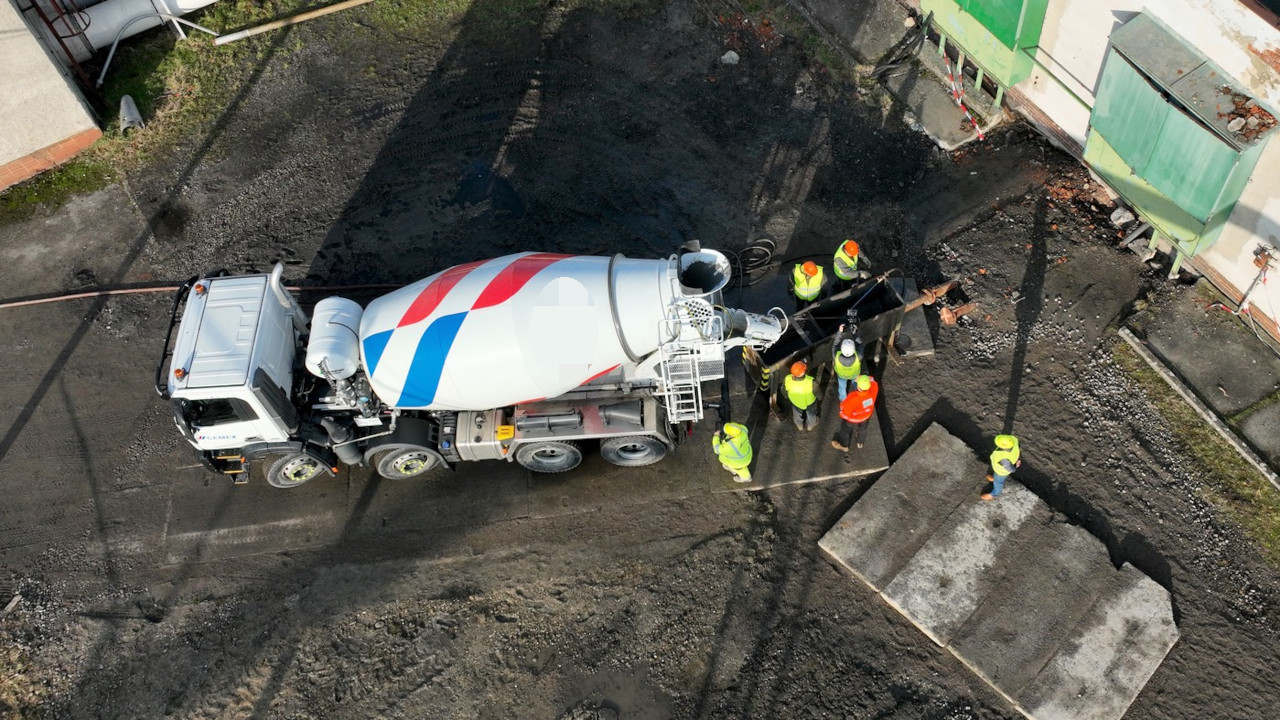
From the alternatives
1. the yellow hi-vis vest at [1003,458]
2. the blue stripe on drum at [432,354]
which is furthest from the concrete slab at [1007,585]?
the blue stripe on drum at [432,354]

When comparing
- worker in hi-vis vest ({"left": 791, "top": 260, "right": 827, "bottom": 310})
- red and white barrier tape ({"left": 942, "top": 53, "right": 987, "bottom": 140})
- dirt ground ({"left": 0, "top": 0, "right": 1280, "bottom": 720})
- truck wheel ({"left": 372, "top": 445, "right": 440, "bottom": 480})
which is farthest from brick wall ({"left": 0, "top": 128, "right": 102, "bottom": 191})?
red and white barrier tape ({"left": 942, "top": 53, "right": 987, "bottom": 140})

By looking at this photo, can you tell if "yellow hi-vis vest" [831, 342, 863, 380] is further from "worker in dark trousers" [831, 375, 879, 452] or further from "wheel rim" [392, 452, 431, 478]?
"wheel rim" [392, 452, 431, 478]

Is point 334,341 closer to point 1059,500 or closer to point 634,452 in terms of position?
point 634,452

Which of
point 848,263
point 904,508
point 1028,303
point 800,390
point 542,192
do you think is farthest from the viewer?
point 542,192

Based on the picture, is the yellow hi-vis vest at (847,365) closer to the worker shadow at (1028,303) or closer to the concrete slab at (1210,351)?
the worker shadow at (1028,303)

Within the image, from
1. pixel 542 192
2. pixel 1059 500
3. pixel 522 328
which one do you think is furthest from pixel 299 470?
pixel 1059 500

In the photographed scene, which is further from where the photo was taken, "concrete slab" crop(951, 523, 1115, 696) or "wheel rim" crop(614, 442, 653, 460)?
"wheel rim" crop(614, 442, 653, 460)
